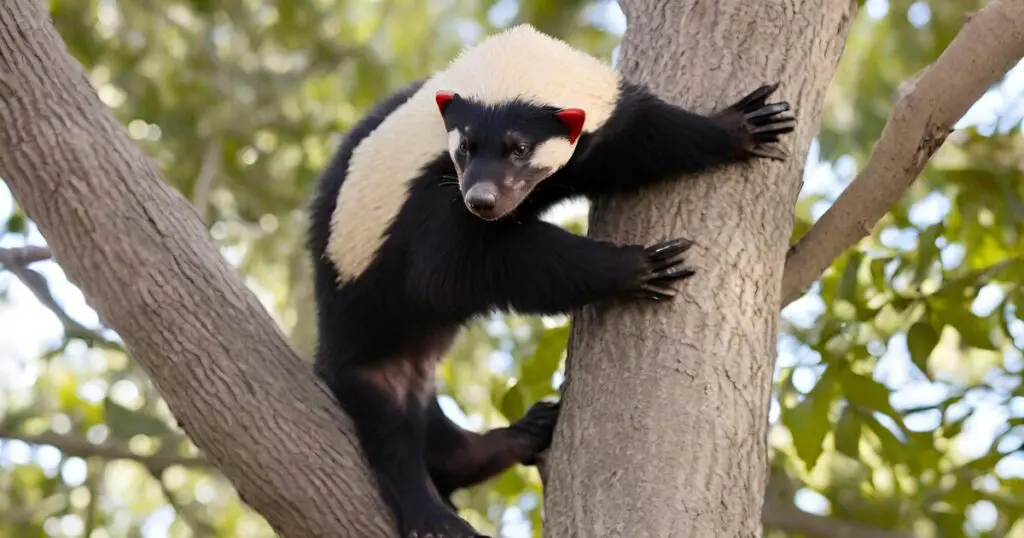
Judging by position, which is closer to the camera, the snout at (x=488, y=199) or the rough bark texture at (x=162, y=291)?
the rough bark texture at (x=162, y=291)

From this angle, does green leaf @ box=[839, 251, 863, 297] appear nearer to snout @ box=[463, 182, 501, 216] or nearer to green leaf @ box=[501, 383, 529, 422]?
green leaf @ box=[501, 383, 529, 422]

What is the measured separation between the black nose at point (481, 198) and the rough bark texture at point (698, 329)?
411 millimetres

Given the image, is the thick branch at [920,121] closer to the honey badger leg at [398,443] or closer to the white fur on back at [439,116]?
the white fur on back at [439,116]

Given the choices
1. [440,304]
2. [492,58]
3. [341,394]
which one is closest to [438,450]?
[341,394]

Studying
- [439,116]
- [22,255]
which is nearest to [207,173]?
[22,255]

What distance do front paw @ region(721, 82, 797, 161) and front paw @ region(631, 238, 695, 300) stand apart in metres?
0.45

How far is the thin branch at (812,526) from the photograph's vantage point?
5246 millimetres

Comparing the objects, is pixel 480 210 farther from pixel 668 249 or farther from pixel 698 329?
pixel 698 329

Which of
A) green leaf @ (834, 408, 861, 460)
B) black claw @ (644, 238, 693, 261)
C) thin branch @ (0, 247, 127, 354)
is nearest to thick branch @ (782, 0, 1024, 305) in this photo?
black claw @ (644, 238, 693, 261)

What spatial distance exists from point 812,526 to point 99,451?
3.37 metres

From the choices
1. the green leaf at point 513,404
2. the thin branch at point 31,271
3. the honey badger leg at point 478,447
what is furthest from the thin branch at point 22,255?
the green leaf at point 513,404

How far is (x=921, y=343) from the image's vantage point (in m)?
4.79

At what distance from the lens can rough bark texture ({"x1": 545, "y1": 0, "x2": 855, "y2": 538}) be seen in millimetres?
3352

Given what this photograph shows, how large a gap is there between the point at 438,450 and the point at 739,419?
1789 millimetres
